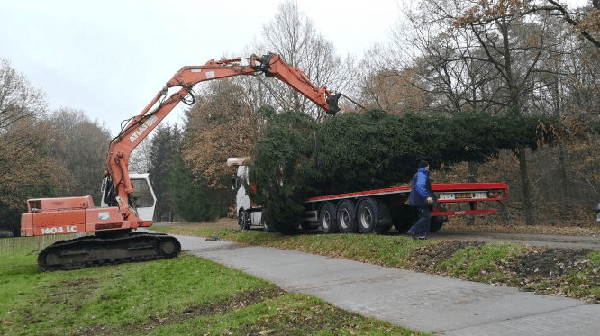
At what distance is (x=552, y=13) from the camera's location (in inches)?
714

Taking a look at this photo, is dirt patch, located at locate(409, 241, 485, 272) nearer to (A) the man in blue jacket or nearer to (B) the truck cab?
(A) the man in blue jacket

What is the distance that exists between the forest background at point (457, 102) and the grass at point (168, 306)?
669cm

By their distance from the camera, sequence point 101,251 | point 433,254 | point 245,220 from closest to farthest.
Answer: point 433,254 < point 101,251 < point 245,220

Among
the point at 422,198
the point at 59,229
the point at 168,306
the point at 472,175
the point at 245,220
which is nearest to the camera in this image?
the point at 168,306

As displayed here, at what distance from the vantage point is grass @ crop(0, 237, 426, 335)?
240 inches

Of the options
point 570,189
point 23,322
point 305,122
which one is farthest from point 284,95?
point 23,322

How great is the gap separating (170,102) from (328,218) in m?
6.13

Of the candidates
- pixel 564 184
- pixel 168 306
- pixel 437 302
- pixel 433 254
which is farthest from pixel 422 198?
pixel 564 184

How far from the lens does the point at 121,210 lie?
14.2m

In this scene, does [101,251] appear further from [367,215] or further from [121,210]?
[367,215]

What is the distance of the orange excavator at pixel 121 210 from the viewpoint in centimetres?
1332

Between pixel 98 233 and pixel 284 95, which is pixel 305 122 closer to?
pixel 98 233

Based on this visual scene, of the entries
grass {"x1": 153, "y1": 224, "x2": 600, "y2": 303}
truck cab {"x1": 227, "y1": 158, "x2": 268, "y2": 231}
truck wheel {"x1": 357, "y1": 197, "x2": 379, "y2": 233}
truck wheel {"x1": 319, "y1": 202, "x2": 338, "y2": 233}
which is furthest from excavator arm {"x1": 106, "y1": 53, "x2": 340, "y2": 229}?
grass {"x1": 153, "y1": 224, "x2": 600, "y2": 303}

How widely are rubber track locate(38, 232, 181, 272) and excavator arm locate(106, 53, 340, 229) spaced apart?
0.55 meters
